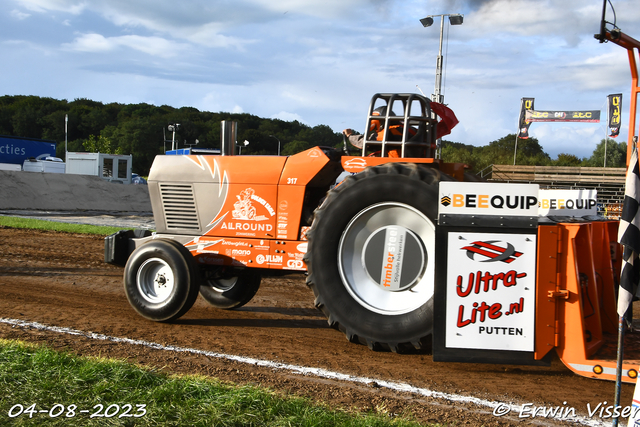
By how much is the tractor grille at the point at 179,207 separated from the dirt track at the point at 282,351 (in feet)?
3.44

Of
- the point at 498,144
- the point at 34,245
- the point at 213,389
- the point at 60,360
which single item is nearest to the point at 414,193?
the point at 213,389

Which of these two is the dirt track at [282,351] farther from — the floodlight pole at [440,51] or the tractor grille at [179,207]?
the floodlight pole at [440,51]

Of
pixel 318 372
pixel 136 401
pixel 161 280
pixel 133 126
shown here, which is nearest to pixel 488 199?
pixel 318 372

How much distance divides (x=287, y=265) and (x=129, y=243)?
6.73 ft

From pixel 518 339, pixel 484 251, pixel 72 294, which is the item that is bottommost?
pixel 72 294

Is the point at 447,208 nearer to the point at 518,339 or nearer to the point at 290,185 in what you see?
the point at 518,339

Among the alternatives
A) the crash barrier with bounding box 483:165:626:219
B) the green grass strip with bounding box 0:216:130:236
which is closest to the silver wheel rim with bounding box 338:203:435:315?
the green grass strip with bounding box 0:216:130:236

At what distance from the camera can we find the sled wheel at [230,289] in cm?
654

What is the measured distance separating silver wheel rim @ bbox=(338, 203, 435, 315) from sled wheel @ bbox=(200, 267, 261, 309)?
A: 193 cm

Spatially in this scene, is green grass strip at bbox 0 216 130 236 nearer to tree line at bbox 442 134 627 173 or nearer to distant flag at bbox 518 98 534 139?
distant flag at bbox 518 98 534 139

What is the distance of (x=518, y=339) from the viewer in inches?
157

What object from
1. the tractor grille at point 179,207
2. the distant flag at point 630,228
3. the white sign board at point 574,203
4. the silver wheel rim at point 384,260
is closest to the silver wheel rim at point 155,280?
the tractor grille at point 179,207

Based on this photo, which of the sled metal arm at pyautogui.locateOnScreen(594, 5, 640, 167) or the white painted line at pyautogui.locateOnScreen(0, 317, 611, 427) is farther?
the sled metal arm at pyautogui.locateOnScreen(594, 5, 640, 167)

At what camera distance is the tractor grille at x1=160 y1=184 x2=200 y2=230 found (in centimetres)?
601
